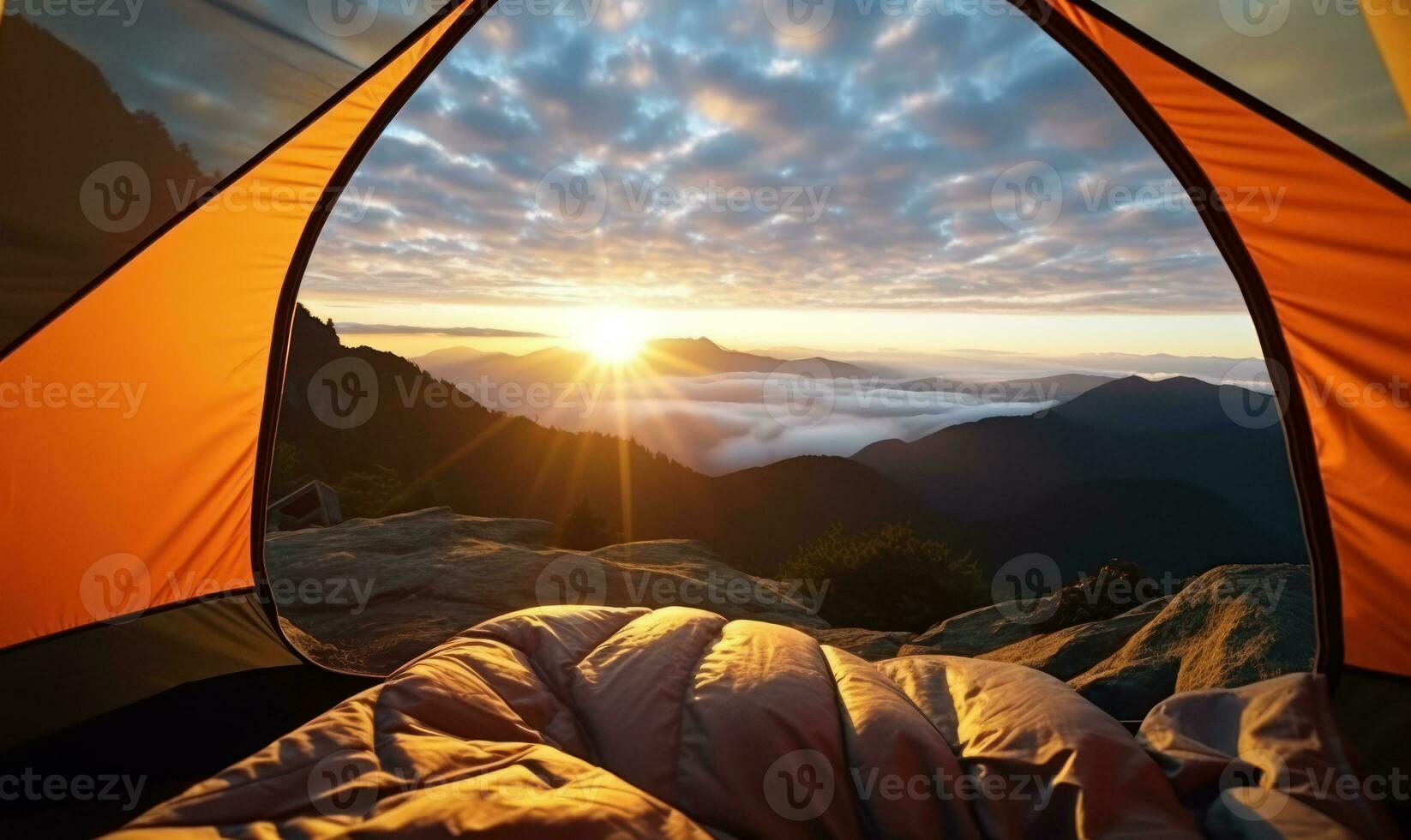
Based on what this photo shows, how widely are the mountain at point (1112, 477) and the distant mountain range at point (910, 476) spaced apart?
62 millimetres

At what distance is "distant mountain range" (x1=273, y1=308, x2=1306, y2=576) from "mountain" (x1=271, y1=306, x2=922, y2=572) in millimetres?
70

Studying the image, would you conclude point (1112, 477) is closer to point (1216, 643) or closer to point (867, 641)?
point (867, 641)

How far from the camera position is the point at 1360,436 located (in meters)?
2.38

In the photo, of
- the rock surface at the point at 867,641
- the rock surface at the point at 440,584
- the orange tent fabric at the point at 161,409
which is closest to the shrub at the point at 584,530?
the rock surface at the point at 440,584

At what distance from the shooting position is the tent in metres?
2.03

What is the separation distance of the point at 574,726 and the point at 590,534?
7348 mm

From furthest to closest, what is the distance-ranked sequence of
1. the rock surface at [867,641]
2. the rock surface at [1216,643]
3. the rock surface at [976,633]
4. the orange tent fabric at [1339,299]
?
the rock surface at [976,633], the rock surface at [867,641], the rock surface at [1216,643], the orange tent fabric at [1339,299]

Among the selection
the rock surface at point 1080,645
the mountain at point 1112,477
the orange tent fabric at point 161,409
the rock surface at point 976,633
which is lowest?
the mountain at point 1112,477

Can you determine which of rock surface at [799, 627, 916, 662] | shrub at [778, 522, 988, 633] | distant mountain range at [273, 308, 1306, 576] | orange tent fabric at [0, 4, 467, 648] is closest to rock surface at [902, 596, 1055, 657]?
rock surface at [799, 627, 916, 662]

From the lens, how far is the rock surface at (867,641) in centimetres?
447

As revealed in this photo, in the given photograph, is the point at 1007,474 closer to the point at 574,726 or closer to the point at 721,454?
the point at 721,454

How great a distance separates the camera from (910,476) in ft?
91.5

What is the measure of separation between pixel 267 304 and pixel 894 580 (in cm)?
814

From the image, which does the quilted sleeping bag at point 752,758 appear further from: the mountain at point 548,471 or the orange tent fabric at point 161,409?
the mountain at point 548,471
